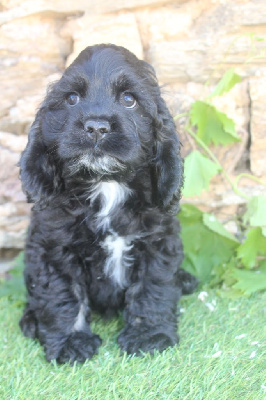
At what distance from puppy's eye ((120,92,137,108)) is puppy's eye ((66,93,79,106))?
247 mm

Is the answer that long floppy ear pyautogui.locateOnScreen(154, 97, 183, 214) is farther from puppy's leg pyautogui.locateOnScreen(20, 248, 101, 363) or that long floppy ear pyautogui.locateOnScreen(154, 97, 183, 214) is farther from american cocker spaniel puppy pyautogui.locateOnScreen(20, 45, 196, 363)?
puppy's leg pyautogui.locateOnScreen(20, 248, 101, 363)

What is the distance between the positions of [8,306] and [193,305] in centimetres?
136

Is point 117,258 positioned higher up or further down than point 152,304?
higher up

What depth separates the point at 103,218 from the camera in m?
2.78

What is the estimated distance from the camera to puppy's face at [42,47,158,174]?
236 centimetres

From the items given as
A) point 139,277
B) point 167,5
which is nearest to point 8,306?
point 139,277

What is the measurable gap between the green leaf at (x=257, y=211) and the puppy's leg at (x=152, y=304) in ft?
2.60

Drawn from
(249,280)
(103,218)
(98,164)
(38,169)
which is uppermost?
(98,164)

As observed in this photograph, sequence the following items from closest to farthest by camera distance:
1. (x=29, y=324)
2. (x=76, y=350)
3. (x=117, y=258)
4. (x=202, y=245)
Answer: (x=76, y=350) → (x=117, y=258) → (x=29, y=324) → (x=202, y=245)

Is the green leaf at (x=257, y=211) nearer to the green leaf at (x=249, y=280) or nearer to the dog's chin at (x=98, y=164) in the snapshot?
the green leaf at (x=249, y=280)

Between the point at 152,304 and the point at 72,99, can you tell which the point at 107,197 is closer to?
the point at 72,99

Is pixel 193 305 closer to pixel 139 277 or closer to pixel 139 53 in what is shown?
pixel 139 277

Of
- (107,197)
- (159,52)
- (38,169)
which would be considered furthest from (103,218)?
(159,52)

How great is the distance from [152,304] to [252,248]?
1.06 m
